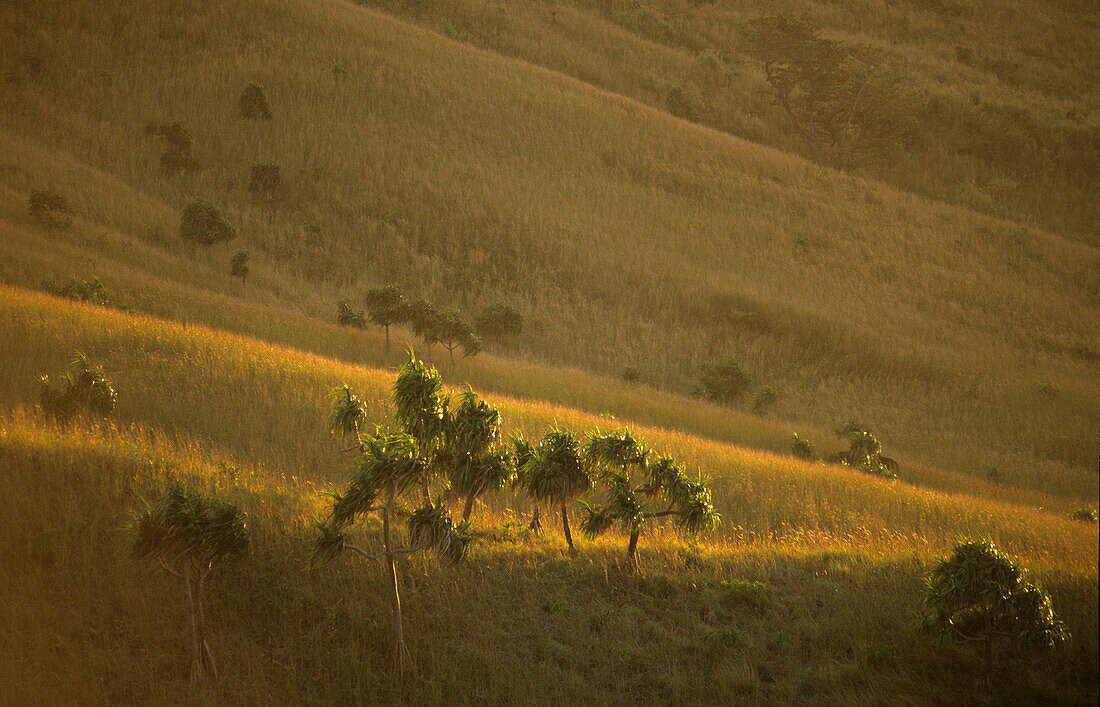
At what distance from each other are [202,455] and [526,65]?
205ft

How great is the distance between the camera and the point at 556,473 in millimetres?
10914

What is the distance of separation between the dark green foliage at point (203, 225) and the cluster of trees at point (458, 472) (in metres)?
25.3

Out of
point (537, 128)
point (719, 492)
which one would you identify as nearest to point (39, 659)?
point (719, 492)

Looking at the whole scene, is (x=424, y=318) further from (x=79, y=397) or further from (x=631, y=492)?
(x=631, y=492)

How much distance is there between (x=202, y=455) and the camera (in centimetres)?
1315

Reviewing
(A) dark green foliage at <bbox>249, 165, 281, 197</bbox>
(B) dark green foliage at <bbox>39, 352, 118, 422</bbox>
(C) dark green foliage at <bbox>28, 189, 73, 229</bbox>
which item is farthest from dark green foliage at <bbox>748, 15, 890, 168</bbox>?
(B) dark green foliage at <bbox>39, 352, 118, 422</bbox>

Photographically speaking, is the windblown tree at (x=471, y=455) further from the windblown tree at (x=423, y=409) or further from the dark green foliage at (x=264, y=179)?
the dark green foliage at (x=264, y=179)

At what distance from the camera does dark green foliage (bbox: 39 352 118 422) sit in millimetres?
13484

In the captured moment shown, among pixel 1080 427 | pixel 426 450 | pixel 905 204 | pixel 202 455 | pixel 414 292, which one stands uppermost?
pixel 905 204

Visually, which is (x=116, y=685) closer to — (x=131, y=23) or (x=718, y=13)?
(x=131, y=23)

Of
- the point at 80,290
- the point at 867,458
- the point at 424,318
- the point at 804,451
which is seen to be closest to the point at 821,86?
the point at 804,451

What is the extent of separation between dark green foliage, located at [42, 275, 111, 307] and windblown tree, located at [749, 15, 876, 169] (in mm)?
64522

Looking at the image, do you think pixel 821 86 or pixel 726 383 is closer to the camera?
pixel 726 383

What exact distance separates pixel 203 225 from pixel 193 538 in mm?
28124
